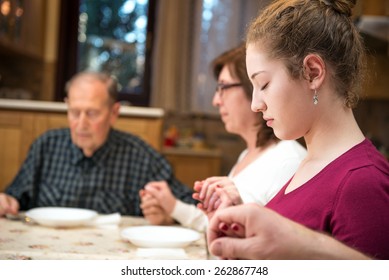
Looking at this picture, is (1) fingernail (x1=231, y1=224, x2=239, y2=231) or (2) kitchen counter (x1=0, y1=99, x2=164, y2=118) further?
(2) kitchen counter (x1=0, y1=99, x2=164, y2=118)

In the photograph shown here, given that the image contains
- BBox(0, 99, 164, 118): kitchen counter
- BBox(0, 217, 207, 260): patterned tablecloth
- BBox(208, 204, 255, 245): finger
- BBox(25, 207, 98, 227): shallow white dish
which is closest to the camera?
BBox(208, 204, 255, 245): finger

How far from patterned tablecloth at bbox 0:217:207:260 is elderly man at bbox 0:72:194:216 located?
28 centimetres

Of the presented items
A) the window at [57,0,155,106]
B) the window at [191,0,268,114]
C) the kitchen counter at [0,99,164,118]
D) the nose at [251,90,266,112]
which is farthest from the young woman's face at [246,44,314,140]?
the window at [57,0,155,106]

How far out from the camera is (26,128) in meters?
1.87

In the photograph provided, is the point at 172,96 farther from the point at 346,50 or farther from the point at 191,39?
the point at 346,50

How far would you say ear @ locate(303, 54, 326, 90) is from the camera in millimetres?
486

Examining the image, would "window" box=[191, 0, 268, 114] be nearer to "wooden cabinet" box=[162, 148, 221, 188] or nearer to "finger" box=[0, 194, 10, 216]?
"wooden cabinet" box=[162, 148, 221, 188]

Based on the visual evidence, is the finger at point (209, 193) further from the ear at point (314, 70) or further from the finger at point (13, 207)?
the finger at point (13, 207)

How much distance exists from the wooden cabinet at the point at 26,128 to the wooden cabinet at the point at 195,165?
1.23 ft

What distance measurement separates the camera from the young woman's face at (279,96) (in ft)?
1.60

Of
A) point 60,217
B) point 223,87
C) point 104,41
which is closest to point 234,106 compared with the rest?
point 223,87

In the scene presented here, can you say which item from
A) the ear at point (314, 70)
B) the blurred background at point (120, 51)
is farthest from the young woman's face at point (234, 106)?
the blurred background at point (120, 51)

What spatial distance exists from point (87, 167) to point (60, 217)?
312 mm
